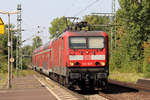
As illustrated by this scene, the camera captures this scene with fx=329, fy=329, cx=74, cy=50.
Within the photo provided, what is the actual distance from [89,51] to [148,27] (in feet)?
86.2

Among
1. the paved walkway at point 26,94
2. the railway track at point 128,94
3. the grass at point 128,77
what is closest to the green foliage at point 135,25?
the grass at point 128,77

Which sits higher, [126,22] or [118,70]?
[126,22]

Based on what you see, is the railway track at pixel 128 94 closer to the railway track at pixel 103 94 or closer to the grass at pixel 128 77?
the railway track at pixel 103 94

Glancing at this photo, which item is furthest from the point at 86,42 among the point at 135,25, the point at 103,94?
the point at 135,25

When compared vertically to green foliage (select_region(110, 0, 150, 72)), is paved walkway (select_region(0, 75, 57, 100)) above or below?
below

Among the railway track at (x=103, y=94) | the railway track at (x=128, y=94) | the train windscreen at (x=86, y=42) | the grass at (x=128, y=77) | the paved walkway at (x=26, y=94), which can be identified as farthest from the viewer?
the grass at (x=128, y=77)

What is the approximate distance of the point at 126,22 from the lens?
4169 centimetres

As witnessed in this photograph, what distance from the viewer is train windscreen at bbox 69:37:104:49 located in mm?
16609

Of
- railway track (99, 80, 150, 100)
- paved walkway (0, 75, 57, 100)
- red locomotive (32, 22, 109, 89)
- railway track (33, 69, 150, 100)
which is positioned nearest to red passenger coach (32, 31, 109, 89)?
red locomotive (32, 22, 109, 89)

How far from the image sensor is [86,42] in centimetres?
1675

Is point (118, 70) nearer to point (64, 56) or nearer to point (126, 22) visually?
point (126, 22)

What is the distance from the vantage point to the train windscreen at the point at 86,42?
16.6 metres

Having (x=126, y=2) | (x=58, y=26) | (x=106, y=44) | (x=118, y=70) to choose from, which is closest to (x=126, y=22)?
(x=126, y=2)

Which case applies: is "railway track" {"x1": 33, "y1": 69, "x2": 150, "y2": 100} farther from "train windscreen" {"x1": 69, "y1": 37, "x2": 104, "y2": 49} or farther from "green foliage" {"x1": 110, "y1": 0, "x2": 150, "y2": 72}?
"green foliage" {"x1": 110, "y1": 0, "x2": 150, "y2": 72}
